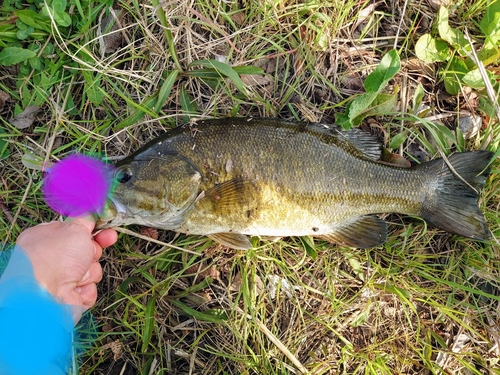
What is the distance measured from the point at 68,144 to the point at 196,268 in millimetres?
1461

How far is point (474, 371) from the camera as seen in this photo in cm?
322

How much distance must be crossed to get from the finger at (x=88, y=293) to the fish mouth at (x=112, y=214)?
53 centimetres

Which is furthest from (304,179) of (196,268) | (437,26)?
(437,26)

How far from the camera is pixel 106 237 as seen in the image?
2.99 meters

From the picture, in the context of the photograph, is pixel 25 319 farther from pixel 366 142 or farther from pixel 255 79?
pixel 366 142

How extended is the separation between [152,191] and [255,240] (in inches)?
37.6

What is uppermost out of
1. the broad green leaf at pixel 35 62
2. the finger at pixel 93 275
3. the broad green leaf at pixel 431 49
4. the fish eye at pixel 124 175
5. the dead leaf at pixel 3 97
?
the broad green leaf at pixel 431 49

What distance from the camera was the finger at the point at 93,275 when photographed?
118 inches

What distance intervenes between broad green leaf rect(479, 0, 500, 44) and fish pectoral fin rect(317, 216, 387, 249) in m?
1.80

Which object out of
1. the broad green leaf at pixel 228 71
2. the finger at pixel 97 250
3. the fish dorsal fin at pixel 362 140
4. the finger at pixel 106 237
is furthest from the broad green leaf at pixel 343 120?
the finger at pixel 97 250

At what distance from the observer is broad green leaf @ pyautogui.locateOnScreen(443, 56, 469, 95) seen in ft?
11.2

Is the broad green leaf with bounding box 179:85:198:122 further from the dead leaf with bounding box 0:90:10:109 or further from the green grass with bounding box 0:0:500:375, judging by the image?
the dead leaf with bounding box 0:90:10:109

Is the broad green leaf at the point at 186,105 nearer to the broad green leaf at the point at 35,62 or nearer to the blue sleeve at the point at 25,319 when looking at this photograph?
the broad green leaf at the point at 35,62

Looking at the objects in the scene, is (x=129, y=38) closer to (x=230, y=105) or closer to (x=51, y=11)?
(x=51, y=11)
